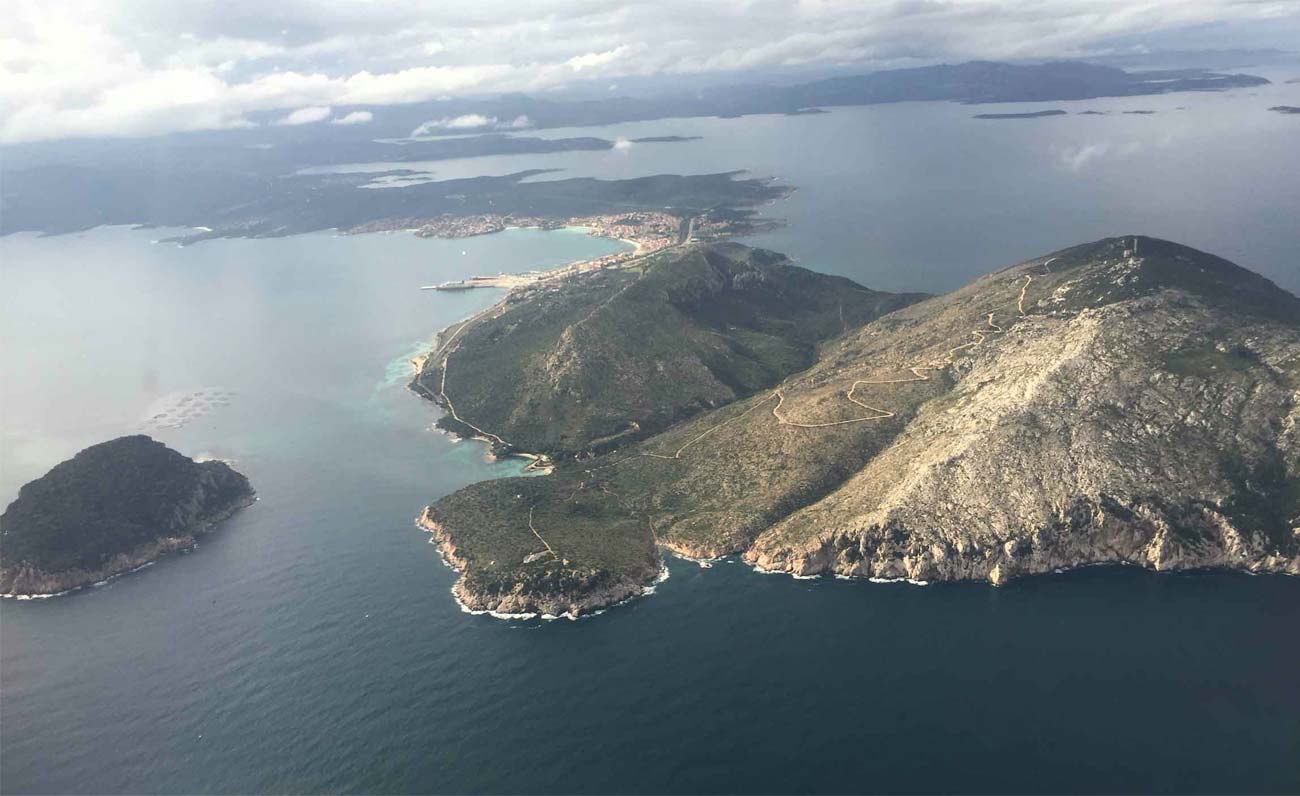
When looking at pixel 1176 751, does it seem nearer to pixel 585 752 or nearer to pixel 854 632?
pixel 854 632

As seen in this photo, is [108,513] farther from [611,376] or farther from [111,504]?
[611,376]

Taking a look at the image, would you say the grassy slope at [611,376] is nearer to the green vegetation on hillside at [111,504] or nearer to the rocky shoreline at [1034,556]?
the green vegetation on hillside at [111,504]

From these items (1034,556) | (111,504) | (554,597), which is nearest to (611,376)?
(554,597)

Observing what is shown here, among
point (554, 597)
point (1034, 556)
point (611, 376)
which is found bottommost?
point (554, 597)

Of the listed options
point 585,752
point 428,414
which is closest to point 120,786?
point 585,752

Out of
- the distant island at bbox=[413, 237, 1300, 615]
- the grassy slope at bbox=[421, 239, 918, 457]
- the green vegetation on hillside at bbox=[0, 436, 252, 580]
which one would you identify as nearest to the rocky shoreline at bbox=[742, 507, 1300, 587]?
the distant island at bbox=[413, 237, 1300, 615]

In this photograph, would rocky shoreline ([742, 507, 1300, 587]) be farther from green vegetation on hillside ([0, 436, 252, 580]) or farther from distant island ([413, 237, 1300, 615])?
green vegetation on hillside ([0, 436, 252, 580])

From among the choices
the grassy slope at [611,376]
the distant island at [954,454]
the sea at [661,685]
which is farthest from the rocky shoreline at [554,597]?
the grassy slope at [611,376]

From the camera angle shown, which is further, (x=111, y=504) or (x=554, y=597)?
(x=111, y=504)
